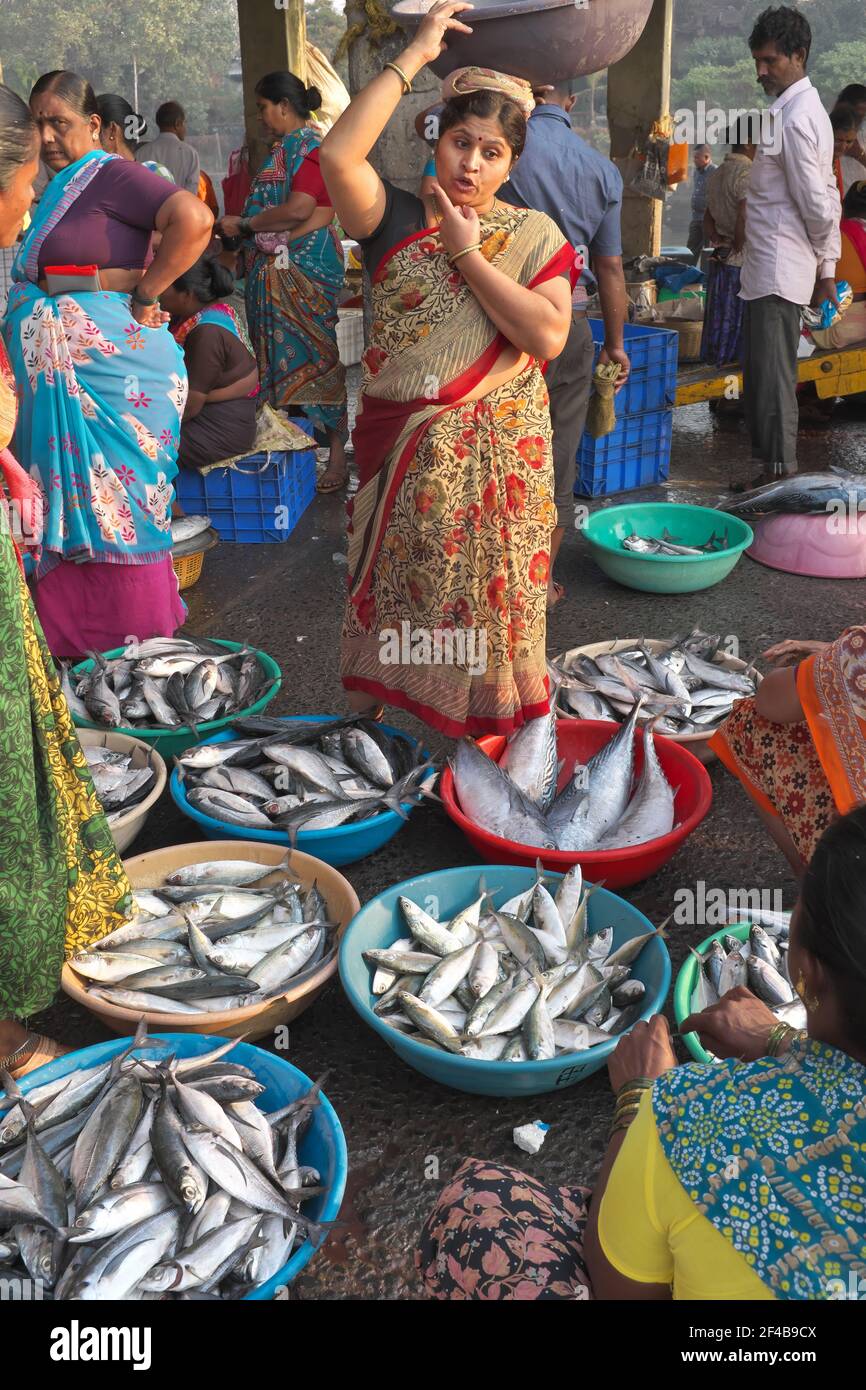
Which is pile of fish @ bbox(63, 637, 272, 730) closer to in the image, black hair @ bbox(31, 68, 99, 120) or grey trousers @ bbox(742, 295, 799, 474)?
black hair @ bbox(31, 68, 99, 120)

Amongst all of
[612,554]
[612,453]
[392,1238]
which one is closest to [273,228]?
[612,453]

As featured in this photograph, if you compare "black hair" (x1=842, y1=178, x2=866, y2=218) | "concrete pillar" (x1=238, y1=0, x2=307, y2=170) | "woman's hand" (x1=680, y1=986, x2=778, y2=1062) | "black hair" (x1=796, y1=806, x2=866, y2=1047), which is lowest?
"woman's hand" (x1=680, y1=986, x2=778, y2=1062)

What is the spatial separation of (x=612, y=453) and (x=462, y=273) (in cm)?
359

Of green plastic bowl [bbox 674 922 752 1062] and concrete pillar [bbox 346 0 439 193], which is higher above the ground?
concrete pillar [bbox 346 0 439 193]

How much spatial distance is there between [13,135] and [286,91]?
468 centimetres

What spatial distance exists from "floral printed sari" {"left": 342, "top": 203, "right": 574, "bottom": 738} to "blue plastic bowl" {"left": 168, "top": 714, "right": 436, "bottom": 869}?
37 cm

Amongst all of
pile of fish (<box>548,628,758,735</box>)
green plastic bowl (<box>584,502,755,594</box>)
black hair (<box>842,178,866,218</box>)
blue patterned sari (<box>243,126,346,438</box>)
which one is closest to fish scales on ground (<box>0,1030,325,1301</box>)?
pile of fish (<box>548,628,758,735</box>)

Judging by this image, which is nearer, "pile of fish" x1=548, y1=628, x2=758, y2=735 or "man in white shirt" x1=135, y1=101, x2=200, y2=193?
"pile of fish" x1=548, y1=628, x2=758, y2=735

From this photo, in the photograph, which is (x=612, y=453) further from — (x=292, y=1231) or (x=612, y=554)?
(x=292, y=1231)

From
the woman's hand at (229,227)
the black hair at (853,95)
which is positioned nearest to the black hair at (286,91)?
the woman's hand at (229,227)

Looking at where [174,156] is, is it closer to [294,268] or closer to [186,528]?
[294,268]

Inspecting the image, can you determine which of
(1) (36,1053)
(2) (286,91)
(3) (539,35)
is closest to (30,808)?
(1) (36,1053)

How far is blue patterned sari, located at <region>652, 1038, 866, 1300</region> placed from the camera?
120 centimetres

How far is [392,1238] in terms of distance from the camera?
226 centimetres
